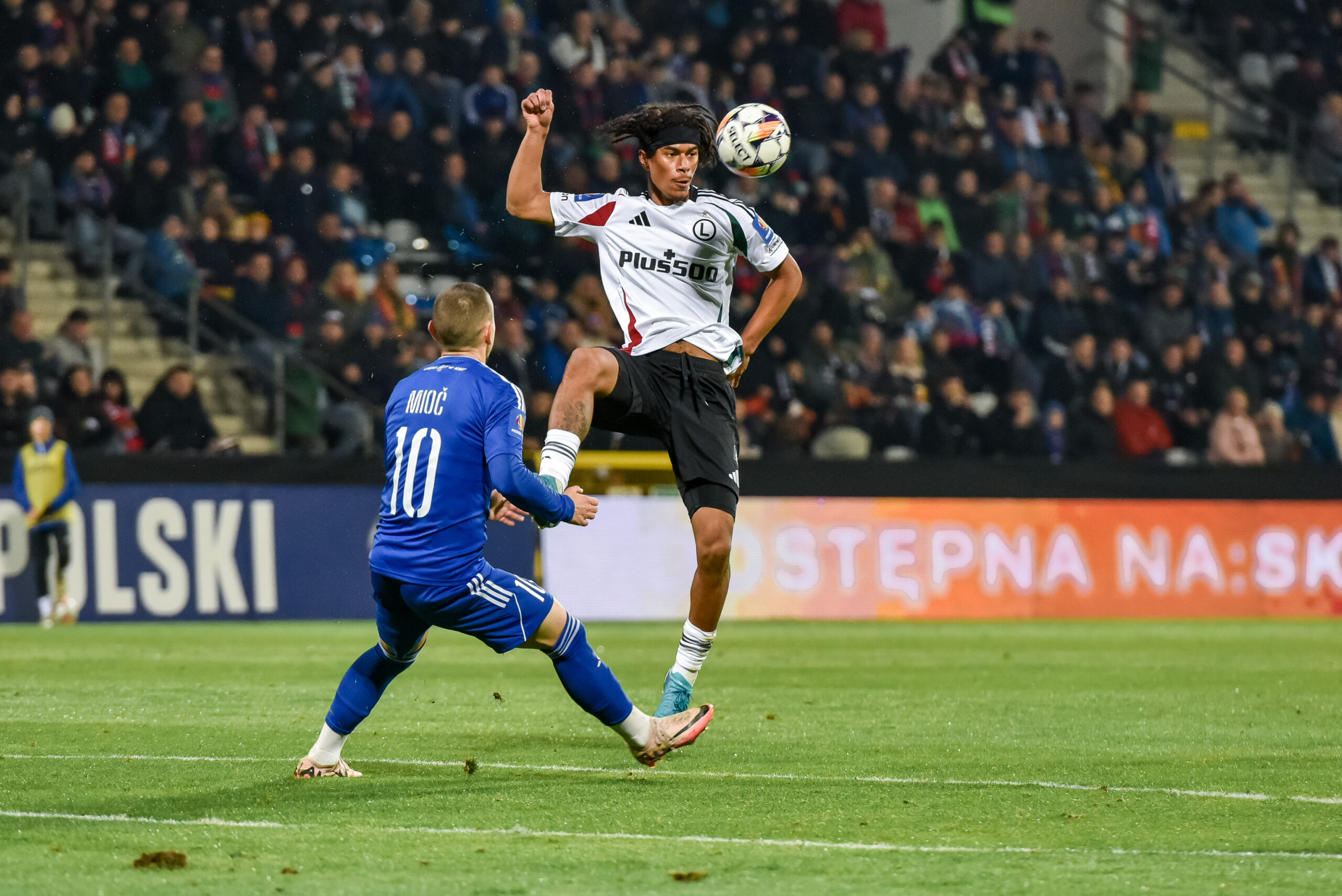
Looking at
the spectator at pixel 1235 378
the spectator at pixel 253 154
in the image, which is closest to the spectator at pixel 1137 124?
the spectator at pixel 1235 378

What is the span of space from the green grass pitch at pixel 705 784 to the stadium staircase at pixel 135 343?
5413 mm

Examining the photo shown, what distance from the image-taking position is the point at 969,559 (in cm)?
1666

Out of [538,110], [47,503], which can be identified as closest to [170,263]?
[47,503]

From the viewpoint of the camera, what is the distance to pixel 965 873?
4.26m

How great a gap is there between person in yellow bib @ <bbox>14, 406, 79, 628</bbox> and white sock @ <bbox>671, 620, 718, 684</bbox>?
31.8 ft

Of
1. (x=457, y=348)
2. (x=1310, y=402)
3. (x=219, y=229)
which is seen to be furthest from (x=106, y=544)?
(x=1310, y=402)

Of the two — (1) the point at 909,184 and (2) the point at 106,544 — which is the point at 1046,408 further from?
(2) the point at 106,544

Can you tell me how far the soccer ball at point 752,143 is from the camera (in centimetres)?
768

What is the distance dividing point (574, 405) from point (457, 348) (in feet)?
3.24

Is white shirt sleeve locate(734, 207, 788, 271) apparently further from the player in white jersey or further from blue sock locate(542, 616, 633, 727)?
blue sock locate(542, 616, 633, 727)

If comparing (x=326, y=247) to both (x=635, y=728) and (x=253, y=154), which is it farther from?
(x=635, y=728)

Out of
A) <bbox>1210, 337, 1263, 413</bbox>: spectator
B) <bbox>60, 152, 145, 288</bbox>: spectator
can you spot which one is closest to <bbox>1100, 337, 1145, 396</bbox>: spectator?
<bbox>1210, 337, 1263, 413</bbox>: spectator

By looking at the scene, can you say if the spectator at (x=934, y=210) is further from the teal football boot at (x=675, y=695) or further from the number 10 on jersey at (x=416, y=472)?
the number 10 on jersey at (x=416, y=472)

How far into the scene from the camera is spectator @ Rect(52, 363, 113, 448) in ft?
52.5
